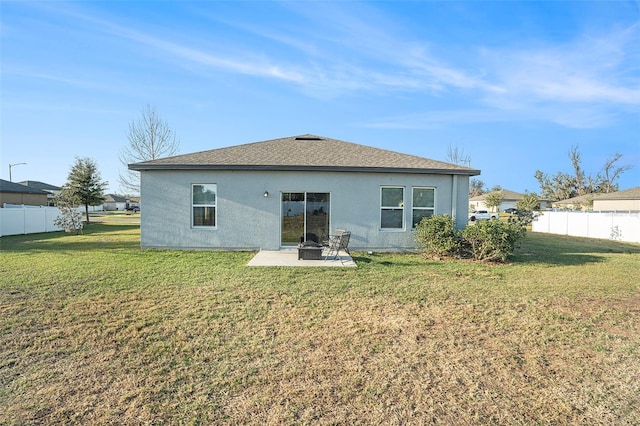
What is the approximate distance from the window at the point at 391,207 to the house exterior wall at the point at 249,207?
8.0 inches

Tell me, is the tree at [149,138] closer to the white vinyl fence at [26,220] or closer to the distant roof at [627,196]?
the white vinyl fence at [26,220]

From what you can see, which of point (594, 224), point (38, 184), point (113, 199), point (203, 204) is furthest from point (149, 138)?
point (113, 199)

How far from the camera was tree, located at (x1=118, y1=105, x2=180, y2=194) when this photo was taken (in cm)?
Result: 2580

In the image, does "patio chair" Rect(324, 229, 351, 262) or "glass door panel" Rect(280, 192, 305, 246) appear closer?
"patio chair" Rect(324, 229, 351, 262)

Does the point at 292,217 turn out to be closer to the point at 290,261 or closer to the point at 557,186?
the point at 290,261

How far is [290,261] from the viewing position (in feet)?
31.2

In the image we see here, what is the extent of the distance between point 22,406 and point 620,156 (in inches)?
2876

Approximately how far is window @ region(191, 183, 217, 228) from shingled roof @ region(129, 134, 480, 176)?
2.45 feet

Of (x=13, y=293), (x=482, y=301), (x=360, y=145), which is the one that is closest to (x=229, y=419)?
(x=482, y=301)

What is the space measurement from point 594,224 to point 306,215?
19578 millimetres

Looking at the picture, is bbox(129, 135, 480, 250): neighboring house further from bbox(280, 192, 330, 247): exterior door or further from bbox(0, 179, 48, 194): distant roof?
bbox(0, 179, 48, 194): distant roof

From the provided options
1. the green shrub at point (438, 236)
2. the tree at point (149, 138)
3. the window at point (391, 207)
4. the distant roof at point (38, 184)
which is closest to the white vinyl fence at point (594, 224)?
the green shrub at point (438, 236)

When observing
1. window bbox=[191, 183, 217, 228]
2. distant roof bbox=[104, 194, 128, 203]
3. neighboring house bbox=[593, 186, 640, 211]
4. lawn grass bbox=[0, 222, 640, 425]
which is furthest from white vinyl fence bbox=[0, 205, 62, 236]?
distant roof bbox=[104, 194, 128, 203]

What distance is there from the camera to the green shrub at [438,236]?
10453mm
